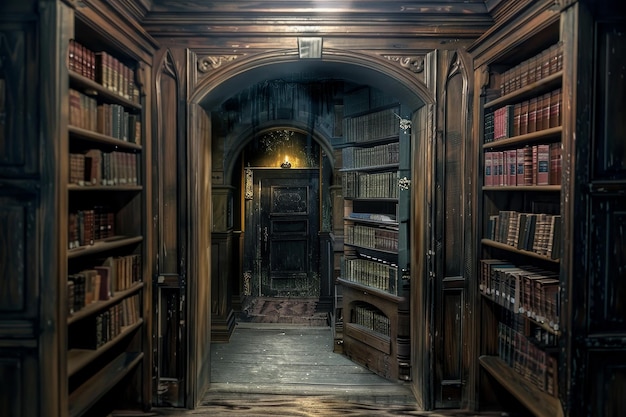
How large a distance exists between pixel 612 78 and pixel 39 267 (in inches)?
109

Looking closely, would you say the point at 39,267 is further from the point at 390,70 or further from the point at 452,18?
the point at 452,18

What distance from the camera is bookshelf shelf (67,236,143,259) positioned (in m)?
2.59

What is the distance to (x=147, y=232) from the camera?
136 inches

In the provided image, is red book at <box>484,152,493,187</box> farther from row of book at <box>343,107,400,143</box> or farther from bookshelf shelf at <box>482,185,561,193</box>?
row of book at <box>343,107,400,143</box>

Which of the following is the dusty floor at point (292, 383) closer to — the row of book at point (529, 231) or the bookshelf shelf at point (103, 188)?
the row of book at point (529, 231)

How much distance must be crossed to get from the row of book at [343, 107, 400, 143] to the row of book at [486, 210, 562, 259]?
1.42 metres

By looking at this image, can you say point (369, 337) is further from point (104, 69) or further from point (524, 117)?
point (104, 69)

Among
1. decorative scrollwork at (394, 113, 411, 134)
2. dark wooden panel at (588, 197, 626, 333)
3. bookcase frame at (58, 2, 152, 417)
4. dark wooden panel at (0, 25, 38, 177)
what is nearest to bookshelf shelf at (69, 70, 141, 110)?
bookcase frame at (58, 2, 152, 417)

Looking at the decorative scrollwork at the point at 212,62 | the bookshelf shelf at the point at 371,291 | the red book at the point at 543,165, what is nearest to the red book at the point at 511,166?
the red book at the point at 543,165

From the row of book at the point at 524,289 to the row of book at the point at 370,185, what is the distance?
50.0 inches

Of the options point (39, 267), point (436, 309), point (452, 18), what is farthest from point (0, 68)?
point (436, 309)

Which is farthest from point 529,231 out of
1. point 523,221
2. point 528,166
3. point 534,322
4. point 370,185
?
point 370,185

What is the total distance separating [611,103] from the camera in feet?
7.62

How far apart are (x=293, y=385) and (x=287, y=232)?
3787mm
